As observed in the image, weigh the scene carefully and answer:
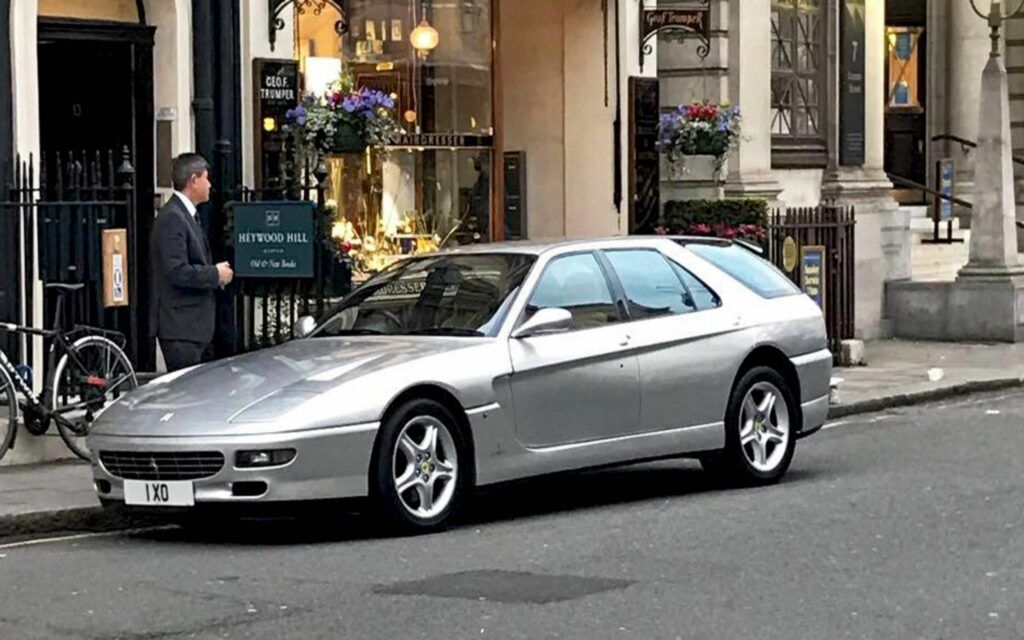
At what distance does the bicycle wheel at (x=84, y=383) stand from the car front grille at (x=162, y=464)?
2522 millimetres

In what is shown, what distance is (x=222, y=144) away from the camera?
16125 millimetres

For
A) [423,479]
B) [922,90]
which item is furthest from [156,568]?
[922,90]

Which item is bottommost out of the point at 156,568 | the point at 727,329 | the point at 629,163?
the point at 156,568

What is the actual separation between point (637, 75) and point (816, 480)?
878 centimetres

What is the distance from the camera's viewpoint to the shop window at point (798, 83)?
2278 centimetres

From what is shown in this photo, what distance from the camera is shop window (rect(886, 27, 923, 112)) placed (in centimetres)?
2947

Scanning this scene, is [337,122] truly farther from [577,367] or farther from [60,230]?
[577,367]

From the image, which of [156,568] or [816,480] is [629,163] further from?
[156,568]

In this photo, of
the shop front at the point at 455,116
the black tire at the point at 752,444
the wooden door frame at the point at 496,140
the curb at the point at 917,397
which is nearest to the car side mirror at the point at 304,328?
the black tire at the point at 752,444

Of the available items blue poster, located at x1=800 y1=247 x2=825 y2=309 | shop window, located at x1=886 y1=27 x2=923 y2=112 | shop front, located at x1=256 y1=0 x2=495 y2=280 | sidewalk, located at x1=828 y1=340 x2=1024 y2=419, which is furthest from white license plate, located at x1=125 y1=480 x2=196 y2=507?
shop window, located at x1=886 y1=27 x2=923 y2=112

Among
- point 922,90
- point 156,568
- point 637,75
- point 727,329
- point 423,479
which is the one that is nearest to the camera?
point 156,568

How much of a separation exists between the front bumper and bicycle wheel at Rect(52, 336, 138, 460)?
293 centimetres

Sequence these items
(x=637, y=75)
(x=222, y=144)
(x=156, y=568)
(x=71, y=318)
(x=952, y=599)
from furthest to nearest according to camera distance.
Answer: (x=637, y=75) → (x=222, y=144) → (x=71, y=318) → (x=156, y=568) → (x=952, y=599)

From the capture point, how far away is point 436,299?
11.4m
